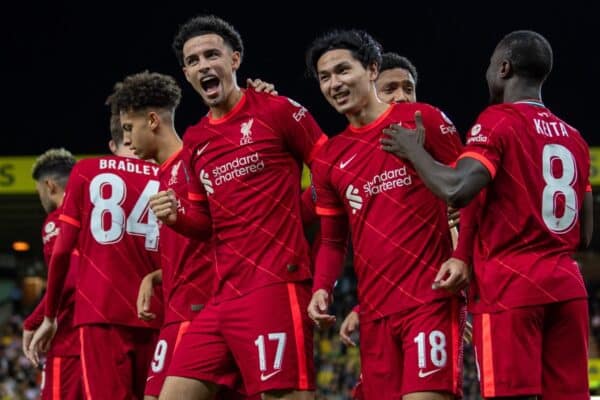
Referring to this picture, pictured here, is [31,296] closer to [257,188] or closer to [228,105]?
[228,105]

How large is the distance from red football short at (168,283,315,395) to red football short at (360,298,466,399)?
329 mm

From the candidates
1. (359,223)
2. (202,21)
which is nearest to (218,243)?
(359,223)

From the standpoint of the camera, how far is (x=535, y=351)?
3838 millimetres

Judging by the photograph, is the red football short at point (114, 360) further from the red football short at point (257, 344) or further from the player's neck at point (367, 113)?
the player's neck at point (367, 113)

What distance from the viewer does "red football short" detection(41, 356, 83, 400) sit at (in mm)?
6172

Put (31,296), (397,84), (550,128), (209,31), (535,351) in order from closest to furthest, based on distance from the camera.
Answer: (535,351)
(550,128)
(209,31)
(397,84)
(31,296)

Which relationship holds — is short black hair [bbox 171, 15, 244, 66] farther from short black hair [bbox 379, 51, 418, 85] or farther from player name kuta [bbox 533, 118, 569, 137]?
player name kuta [bbox 533, 118, 569, 137]

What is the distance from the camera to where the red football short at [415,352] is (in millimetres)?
4055

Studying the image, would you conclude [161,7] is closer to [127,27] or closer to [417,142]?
[127,27]

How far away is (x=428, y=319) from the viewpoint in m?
4.11

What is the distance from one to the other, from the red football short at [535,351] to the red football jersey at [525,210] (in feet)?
0.17

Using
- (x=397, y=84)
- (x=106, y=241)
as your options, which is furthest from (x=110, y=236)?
(x=397, y=84)

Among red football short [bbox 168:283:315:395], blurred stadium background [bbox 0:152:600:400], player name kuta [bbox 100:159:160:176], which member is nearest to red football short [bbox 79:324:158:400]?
player name kuta [bbox 100:159:160:176]

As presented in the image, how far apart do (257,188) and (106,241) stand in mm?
1326
